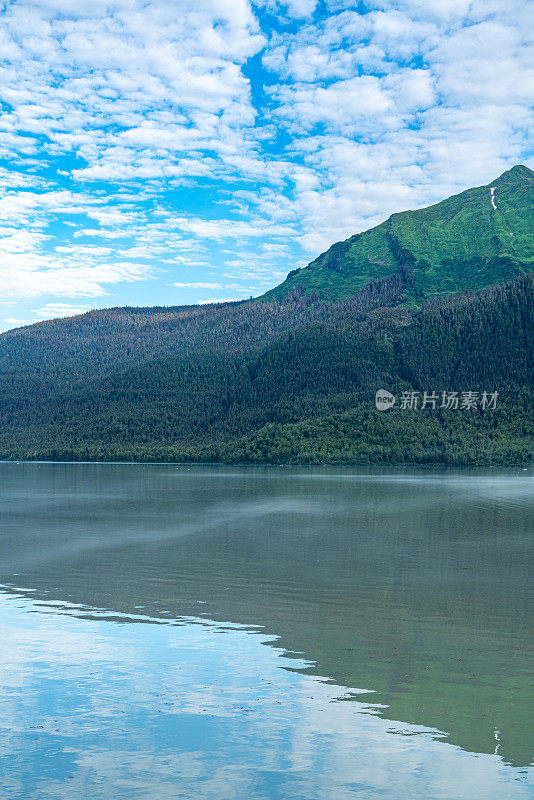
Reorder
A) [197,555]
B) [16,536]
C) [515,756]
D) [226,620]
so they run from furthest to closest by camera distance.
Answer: [16,536] < [197,555] < [226,620] < [515,756]

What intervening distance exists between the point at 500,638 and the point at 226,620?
29.3ft

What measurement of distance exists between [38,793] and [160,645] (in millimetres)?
9933

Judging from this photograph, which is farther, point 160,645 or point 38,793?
point 160,645

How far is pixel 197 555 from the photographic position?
156 ft

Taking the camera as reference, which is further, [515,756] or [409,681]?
[409,681]

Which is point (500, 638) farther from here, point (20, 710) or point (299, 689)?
point (20, 710)

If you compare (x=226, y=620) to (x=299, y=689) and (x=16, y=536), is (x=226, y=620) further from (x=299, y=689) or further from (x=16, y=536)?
(x=16, y=536)

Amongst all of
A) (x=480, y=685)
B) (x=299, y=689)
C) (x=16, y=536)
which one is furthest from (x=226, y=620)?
(x=16, y=536)

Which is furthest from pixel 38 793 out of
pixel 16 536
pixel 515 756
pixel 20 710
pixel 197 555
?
pixel 16 536

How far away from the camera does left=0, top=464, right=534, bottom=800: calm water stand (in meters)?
14.1

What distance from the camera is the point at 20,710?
17406mm

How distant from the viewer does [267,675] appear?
66.3ft

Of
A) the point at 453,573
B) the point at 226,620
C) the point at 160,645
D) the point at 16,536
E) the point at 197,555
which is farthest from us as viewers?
the point at 16,536

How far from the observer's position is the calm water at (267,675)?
1409cm
